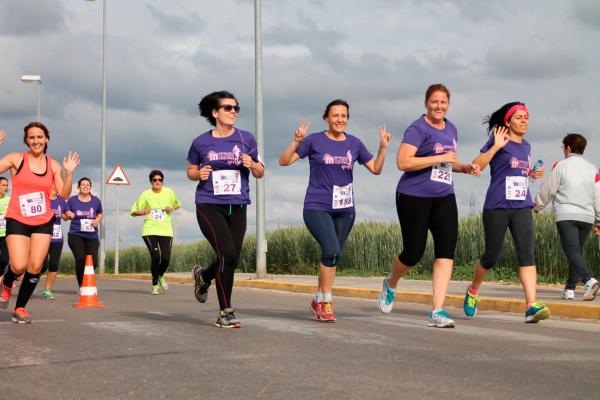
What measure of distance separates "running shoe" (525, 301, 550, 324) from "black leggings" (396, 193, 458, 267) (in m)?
1.04

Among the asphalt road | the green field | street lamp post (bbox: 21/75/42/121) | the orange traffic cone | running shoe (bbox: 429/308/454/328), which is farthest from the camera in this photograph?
street lamp post (bbox: 21/75/42/121)

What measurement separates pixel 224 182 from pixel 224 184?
0.02m

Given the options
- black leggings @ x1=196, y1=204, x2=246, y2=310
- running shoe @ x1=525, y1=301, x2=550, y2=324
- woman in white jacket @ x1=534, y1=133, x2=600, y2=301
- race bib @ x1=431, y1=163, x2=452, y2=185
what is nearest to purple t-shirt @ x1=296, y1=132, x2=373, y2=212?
black leggings @ x1=196, y1=204, x2=246, y2=310

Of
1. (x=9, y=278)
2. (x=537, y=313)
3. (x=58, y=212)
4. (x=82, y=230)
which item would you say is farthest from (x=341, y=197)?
(x=58, y=212)

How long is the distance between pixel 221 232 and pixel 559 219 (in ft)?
16.3

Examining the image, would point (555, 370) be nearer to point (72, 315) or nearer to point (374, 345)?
point (374, 345)

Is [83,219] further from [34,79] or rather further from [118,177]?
[34,79]

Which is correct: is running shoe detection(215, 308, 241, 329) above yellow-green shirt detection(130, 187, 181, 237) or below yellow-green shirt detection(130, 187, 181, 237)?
below

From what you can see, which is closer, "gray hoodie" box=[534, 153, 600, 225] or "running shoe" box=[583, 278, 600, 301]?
"running shoe" box=[583, 278, 600, 301]

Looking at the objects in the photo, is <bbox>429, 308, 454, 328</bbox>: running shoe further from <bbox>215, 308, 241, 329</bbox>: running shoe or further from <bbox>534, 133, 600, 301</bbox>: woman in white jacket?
<bbox>534, 133, 600, 301</bbox>: woman in white jacket

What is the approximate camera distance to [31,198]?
877 centimetres

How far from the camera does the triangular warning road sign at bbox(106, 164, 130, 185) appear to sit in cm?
2808

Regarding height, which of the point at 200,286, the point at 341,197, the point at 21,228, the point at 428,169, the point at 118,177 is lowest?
the point at 200,286

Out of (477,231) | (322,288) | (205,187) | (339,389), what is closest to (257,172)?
(205,187)
